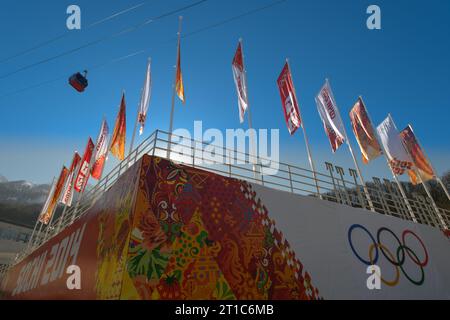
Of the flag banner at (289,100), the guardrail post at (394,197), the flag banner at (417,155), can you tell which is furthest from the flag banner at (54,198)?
the flag banner at (417,155)

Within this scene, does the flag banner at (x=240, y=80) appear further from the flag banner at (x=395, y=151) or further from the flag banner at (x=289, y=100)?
the flag banner at (x=395, y=151)

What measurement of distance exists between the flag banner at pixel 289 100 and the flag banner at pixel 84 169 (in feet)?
30.2

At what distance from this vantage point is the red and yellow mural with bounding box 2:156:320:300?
5832 millimetres

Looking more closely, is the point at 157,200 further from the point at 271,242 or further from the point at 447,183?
the point at 447,183

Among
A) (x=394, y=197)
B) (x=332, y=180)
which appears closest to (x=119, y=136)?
(x=332, y=180)

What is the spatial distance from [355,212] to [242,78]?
7.11 meters

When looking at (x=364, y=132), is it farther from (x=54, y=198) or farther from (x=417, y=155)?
(x=54, y=198)

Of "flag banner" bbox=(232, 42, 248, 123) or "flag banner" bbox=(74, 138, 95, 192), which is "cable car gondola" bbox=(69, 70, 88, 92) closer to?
"flag banner" bbox=(74, 138, 95, 192)

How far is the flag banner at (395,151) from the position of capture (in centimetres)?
1345

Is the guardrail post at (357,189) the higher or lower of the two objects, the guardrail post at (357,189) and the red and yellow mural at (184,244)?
the higher

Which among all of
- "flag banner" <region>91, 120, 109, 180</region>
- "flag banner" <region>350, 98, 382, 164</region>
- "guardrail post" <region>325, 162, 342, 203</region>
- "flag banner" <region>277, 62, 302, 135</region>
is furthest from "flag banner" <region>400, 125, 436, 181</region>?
"flag banner" <region>91, 120, 109, 180</region>

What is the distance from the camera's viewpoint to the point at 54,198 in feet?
58.6

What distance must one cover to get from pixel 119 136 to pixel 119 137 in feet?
0.14
